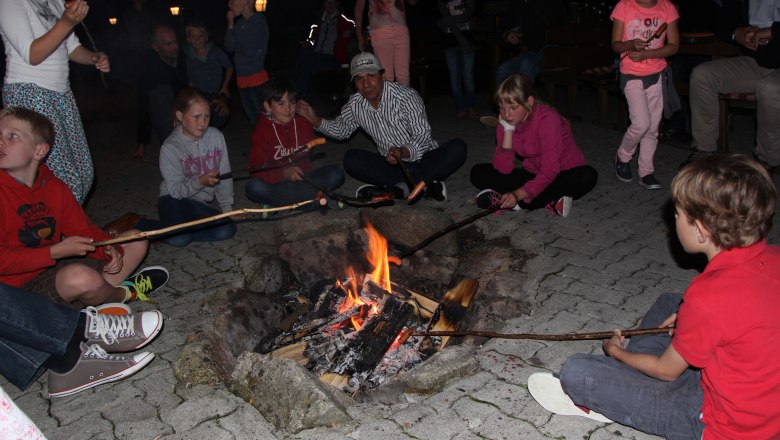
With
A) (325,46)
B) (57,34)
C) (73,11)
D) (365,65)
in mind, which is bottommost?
(325,46)

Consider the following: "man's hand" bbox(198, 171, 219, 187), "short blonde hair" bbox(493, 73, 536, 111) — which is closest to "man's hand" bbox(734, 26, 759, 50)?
"short blonde hair" bbox(493, 73, 536, 111)

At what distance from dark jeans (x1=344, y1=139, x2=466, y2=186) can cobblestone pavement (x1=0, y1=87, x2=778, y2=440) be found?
321mm

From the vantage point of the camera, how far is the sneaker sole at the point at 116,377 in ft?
10.6

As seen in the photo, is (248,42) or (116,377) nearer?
(116,377)

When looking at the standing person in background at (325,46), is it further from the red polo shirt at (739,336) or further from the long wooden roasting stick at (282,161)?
the red polo shirt at (739,336)

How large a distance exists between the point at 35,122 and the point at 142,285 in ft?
A: 4.15

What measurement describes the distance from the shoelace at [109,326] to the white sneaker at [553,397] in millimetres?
2305

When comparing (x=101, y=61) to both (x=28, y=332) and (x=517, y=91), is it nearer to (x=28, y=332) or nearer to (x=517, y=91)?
(x=28, y=332)

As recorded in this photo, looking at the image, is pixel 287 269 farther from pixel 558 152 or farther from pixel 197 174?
pixel 558 152

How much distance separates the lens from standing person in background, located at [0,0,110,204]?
A: 402 cm

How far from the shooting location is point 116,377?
10.9 feet

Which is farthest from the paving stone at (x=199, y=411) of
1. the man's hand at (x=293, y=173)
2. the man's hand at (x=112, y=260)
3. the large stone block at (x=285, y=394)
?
the man's hand at (x=293, y=173)

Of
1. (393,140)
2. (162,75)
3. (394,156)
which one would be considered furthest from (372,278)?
(162,75)

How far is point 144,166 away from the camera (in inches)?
300
